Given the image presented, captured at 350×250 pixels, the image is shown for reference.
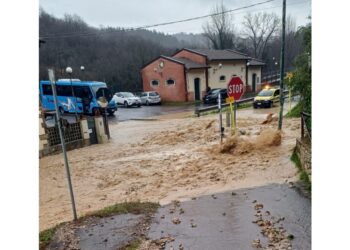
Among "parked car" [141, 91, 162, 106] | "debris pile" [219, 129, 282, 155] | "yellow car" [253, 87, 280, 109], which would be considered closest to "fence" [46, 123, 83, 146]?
"debris pile" [219, 129, 282, 155]

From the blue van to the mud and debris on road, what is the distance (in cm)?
1195

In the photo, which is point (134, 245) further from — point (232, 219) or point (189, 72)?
point (189, 72)

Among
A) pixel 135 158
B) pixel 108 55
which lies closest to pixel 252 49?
pixel 108 55

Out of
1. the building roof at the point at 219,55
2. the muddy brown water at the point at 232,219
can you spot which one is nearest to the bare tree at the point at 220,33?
the building roof at the point at 219,55

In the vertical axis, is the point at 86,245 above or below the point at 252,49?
below

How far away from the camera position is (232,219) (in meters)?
5.21

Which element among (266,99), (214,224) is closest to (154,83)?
(266,99)

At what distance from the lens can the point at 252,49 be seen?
66562 millimetres

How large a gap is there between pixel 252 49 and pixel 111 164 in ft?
196

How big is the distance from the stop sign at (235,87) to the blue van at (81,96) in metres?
17.5

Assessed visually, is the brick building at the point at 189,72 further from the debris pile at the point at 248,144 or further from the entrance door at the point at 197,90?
the debris pile at the point at 248,144

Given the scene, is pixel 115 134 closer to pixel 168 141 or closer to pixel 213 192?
pixel 168 141

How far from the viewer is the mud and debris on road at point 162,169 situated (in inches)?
303

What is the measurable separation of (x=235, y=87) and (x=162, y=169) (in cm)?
367
